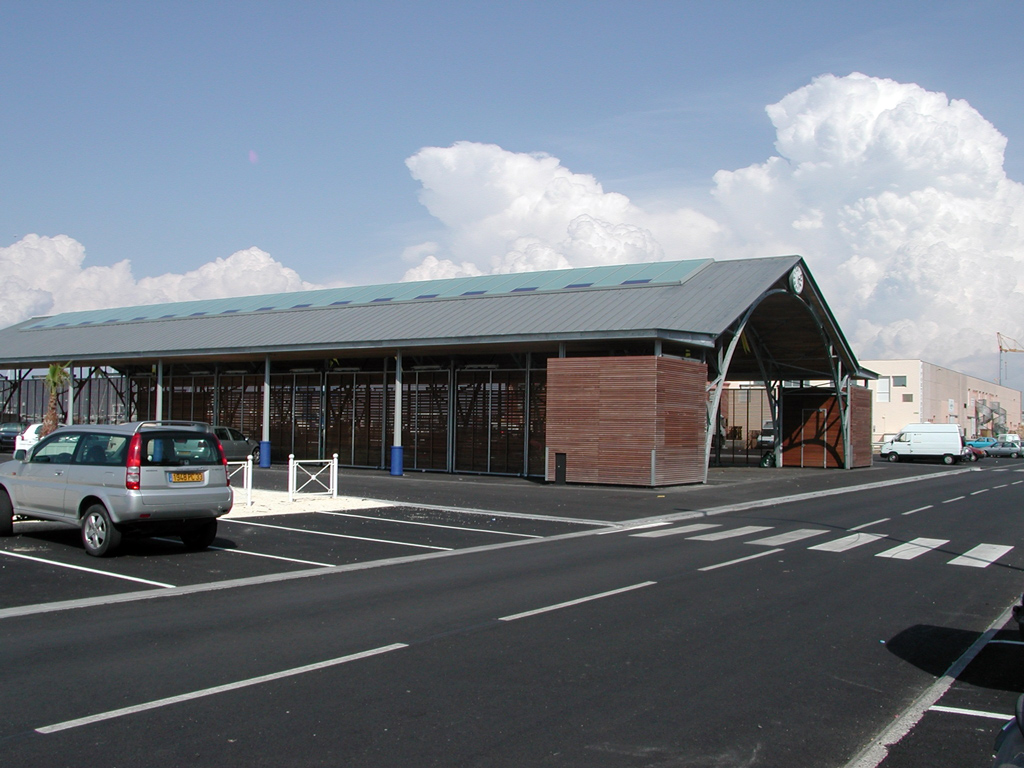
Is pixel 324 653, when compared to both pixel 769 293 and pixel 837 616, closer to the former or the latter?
pixel 837 616

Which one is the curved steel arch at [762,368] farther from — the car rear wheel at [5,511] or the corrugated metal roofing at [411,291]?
the car rear wheel at [5,511]

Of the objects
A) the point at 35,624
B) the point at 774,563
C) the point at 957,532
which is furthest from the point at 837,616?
the point at 957,532

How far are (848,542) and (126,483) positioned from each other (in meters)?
11.1

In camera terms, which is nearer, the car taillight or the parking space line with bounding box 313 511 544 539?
the car taillight

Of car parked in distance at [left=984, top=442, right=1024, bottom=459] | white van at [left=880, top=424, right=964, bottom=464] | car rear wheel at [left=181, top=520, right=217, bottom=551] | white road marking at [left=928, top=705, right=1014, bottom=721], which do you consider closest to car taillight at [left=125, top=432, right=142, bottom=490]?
car rear wheel at [left=181, top=520, right=217, bottom=551]

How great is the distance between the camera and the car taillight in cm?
1161

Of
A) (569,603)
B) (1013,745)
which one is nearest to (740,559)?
(569,603)

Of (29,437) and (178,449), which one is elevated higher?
(178,449)

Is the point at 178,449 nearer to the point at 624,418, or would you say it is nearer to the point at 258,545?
the point at 258,545

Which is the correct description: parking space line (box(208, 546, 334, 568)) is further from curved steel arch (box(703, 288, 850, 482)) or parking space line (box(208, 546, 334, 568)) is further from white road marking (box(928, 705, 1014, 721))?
curved steel arch (box(703, 288, 850, 482))

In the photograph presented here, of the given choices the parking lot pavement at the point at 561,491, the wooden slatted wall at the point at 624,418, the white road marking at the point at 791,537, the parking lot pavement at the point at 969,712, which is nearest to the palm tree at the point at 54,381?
the parking lot pavement at the point at 561,491

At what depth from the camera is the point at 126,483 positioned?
1162 cm

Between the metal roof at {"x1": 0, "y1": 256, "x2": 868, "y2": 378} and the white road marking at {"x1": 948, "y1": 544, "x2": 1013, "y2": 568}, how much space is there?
11.6 m

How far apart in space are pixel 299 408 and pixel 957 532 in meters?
26.4
